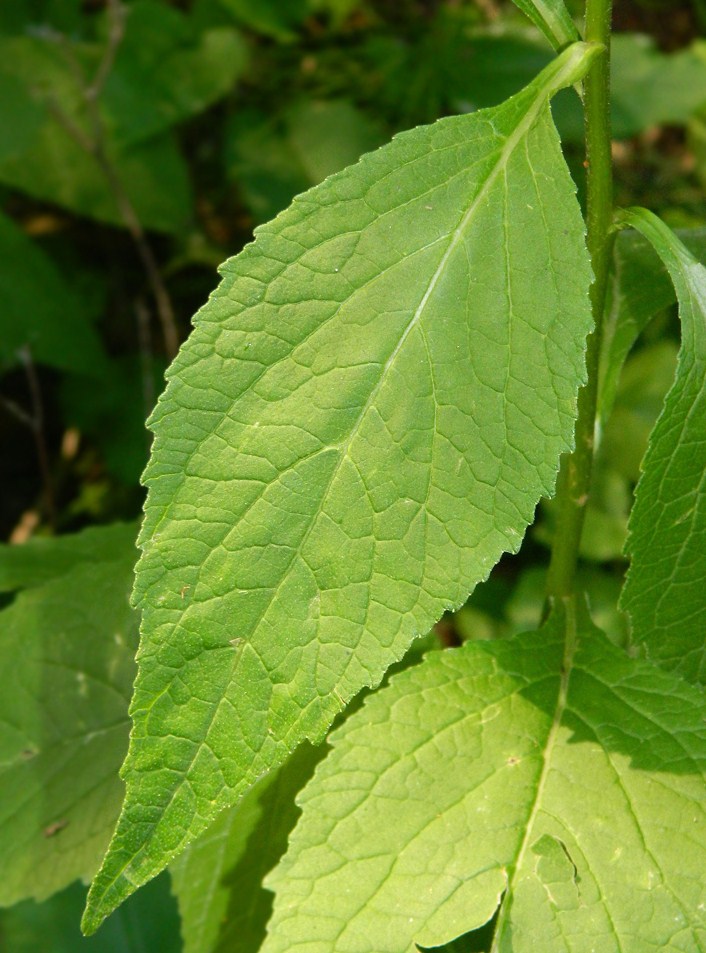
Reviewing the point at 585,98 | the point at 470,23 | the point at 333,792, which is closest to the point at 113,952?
the point at 333,792

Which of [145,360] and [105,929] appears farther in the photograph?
[145,360]

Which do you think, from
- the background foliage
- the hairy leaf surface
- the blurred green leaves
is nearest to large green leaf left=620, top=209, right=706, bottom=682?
the hairy leaf surface

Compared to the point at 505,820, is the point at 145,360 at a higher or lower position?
higher

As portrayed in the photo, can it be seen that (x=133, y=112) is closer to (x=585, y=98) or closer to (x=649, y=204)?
(x=649, y=204)

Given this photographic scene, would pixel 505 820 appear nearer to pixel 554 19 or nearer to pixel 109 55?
pixel 554 19

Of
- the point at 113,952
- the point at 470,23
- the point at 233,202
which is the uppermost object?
the point at 470,23

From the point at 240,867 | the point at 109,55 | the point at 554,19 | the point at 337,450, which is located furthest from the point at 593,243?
the point at 109,55

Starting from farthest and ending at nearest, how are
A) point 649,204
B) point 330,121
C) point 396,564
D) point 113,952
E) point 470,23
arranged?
point 470,23 → point 330,121 → point 649,204 → point 113,952 → point 396,564
